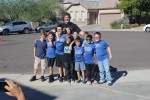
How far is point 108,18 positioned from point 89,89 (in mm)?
60654

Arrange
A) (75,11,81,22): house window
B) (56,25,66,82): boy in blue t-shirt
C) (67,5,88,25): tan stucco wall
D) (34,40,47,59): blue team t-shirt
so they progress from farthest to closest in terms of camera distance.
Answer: (75,11,81,22): house window
(67,5,88,25): tan stucco wall
(34,40,47,59): blue team t-shirt
(56,25,66,82): boy in blue t-shirt

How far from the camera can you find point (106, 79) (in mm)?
10195

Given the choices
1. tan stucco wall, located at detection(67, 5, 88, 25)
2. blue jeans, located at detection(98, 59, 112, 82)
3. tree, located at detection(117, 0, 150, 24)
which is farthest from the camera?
tan stucco wall, located at detection(67, 5, 88, 25)

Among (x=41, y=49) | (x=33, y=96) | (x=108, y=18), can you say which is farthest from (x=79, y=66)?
(x=108, y=18)

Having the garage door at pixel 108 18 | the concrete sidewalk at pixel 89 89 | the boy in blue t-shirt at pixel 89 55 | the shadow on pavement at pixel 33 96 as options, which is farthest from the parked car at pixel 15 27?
the shadow on pavement at pixel 33 96

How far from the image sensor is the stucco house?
225 feet

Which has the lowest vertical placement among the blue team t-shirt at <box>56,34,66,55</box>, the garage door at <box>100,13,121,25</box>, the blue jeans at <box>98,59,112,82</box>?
the garage door at <box>100,13,121,25</box>

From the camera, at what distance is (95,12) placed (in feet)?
241

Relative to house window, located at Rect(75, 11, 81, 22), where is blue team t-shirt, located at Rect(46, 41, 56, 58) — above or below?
above

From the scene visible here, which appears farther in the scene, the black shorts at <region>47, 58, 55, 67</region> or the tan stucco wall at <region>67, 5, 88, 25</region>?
the tan stucco wall at <region>67, 5, 88, 25</region>

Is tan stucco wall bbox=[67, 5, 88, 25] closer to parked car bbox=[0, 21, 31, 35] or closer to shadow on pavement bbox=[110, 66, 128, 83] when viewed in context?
parked car bbox=[0, 21, 31, 35]

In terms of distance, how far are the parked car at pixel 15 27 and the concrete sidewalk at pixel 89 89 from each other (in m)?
32.0

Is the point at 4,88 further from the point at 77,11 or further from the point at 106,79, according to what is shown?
the point at 77,11

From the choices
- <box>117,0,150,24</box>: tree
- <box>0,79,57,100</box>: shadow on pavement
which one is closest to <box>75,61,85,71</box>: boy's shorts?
<box>0,79,57,100</box>: shadow on pavement
